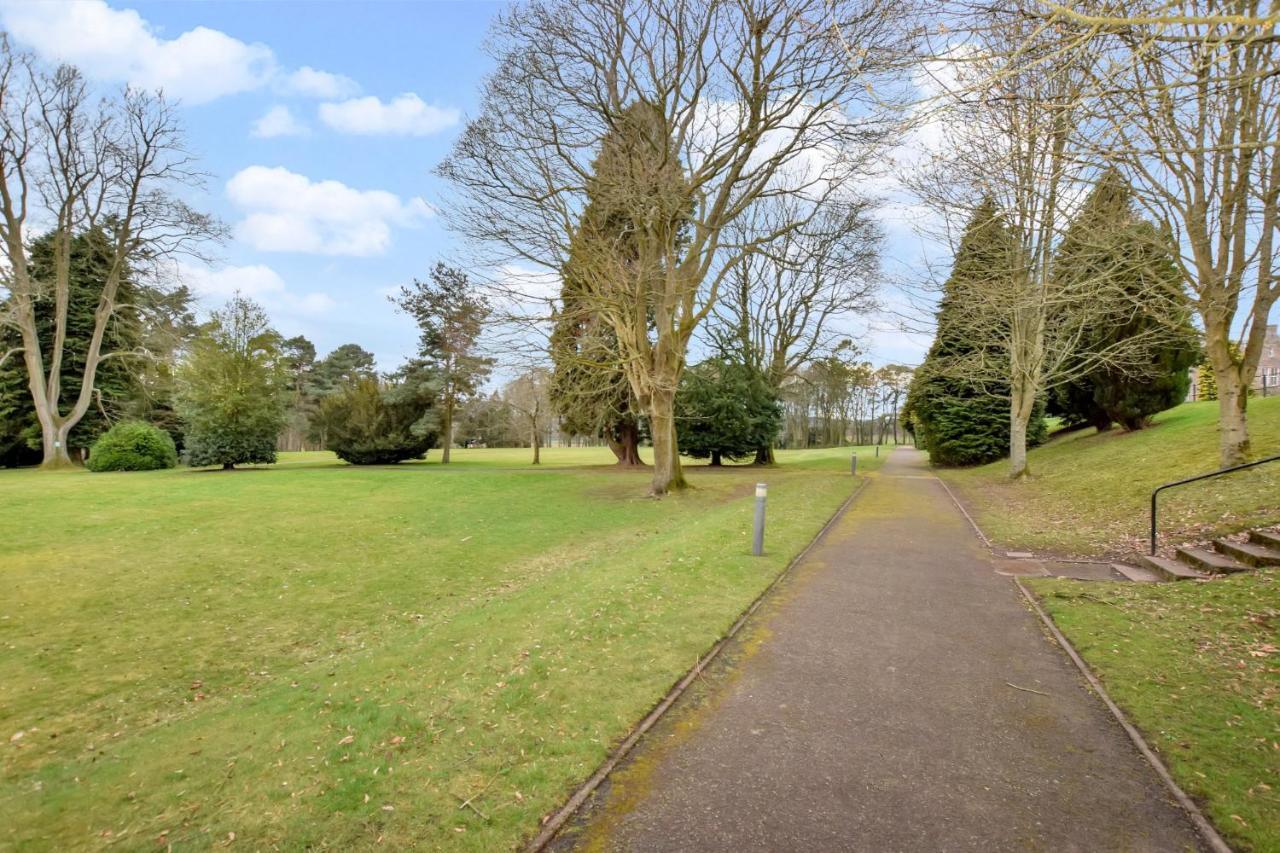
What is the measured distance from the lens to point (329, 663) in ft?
20.4

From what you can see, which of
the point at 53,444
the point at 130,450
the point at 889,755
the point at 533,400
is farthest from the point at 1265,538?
the point at 53,444

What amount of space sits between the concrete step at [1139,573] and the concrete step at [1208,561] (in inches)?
15.6

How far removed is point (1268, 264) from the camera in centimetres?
997

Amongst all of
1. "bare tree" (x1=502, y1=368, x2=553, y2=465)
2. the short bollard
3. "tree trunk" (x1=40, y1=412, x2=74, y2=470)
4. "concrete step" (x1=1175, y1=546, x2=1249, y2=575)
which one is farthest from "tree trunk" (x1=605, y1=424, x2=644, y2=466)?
"tree trunk" (x1=40, y1=412, x2=74, y2=470)

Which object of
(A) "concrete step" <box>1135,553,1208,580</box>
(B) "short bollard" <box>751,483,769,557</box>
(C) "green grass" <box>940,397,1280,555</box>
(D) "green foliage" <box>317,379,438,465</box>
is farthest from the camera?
(D) "green foliage" <box>317,379,438,465</box>

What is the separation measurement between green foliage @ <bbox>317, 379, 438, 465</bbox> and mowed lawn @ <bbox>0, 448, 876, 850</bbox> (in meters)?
19.1

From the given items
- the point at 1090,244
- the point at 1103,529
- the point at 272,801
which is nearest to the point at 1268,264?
the point at 1090,244

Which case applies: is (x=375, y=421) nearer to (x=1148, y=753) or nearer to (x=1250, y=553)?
(x=1250, y=553)

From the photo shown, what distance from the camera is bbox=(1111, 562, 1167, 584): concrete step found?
7300mm

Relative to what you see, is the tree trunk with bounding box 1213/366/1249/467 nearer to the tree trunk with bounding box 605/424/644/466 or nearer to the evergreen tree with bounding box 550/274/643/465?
the evergreen tree with bounding box 550/274/643/465

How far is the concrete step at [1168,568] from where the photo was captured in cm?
706

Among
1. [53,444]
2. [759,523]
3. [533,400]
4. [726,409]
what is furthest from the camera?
[533,400]

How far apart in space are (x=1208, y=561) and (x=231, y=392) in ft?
108

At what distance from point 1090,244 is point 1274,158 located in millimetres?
2297
